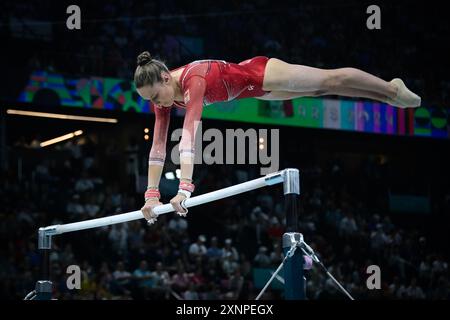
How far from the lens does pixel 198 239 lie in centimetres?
1296

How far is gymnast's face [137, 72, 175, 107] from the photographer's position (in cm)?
494

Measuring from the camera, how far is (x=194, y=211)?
1430cm

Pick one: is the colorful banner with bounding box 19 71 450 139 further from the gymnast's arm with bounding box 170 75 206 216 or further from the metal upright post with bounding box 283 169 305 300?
the metal upright post with bounding box 283 169 305 300

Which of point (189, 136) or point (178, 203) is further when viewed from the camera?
point (189, 136)

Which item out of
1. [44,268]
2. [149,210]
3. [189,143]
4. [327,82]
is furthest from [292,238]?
[44,268]

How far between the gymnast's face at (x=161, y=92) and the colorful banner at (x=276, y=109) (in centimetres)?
841

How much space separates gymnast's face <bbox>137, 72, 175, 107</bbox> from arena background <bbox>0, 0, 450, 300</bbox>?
20.8 ft

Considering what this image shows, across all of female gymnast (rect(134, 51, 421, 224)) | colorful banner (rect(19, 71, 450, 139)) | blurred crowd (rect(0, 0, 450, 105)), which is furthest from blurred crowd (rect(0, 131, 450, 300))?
female gymnast (rect(134, 51, 421, 224))

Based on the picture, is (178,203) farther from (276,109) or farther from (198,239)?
(276,109)

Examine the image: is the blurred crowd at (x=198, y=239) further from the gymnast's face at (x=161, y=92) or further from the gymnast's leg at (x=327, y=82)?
the gymnast's leg at (x=327, y=82)

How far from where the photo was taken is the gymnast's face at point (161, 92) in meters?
4.94

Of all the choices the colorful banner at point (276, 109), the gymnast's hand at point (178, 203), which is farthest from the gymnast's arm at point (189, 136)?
the colorful banner at point (276, 109)

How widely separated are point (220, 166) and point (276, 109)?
5.20 feet
